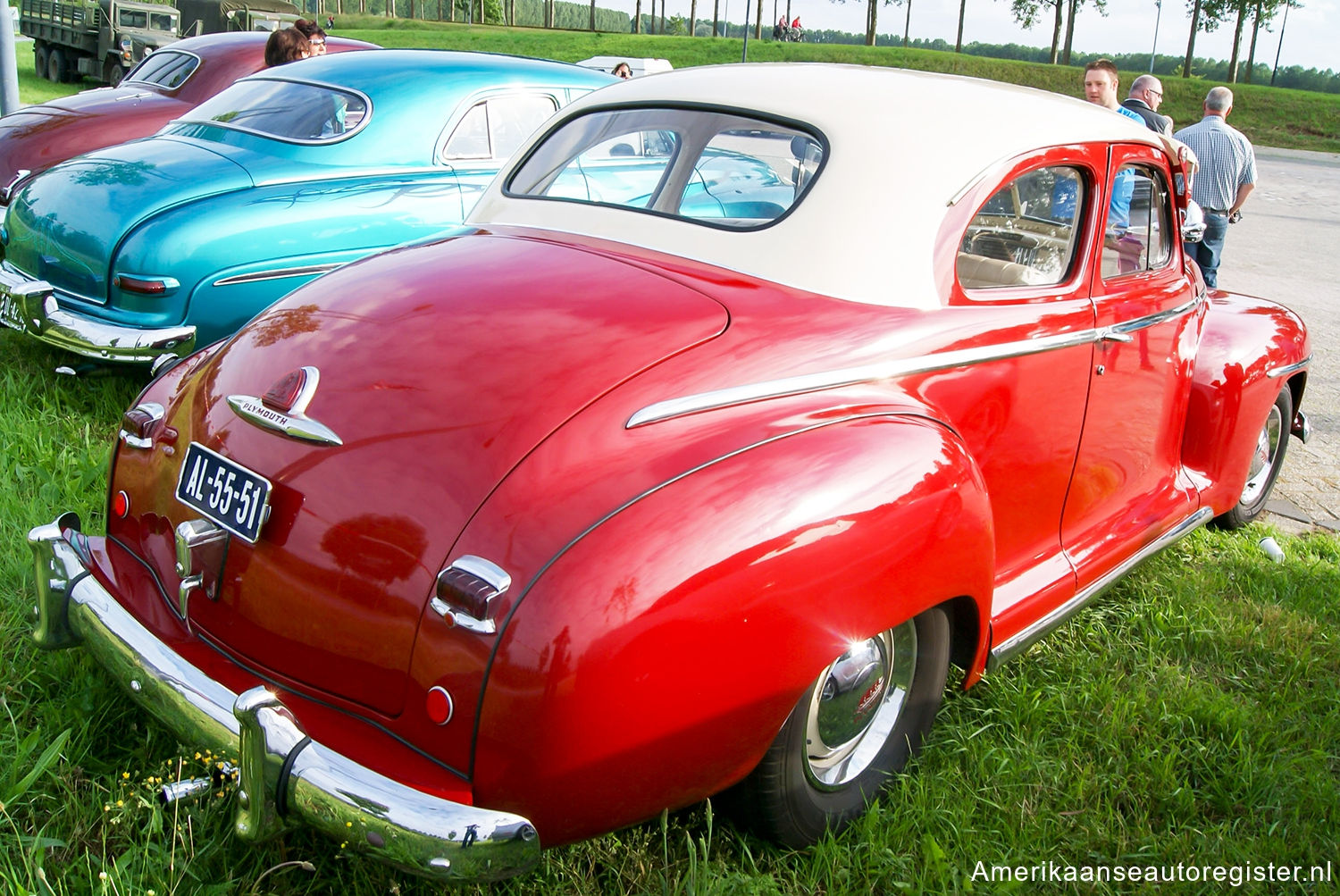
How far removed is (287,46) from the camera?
7.24 metres

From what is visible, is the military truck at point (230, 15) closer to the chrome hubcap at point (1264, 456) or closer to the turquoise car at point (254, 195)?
the turquoise car at point (254, 195)

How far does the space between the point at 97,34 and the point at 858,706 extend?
69.9 feet

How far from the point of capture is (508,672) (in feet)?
5.57

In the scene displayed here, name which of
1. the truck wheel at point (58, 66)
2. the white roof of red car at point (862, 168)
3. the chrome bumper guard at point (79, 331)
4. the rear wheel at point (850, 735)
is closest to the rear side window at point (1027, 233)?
the white roof of red car at point (862, 168)

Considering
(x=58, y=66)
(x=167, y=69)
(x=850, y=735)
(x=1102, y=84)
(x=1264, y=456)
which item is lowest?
(x=850, y=735)

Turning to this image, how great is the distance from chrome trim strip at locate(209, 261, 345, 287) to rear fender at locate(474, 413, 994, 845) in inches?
114

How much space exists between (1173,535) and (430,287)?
2.57 metres

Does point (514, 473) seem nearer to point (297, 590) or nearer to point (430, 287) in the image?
point (297, 590)

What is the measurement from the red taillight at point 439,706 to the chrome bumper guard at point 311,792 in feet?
0.39

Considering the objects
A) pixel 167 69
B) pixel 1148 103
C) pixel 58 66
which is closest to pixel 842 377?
pixel 1148 103

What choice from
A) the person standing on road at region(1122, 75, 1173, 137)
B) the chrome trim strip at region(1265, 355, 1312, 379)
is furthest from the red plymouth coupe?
the person standing on road at region(1122, 75, 1173, 137)

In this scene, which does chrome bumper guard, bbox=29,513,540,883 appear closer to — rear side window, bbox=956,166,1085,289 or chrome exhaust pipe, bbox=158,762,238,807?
chrome exhaust pipe, bbox=158,762,238,807

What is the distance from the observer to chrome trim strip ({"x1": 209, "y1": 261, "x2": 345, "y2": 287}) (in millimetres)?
4363

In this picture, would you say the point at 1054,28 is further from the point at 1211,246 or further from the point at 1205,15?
the point at 1211,246
